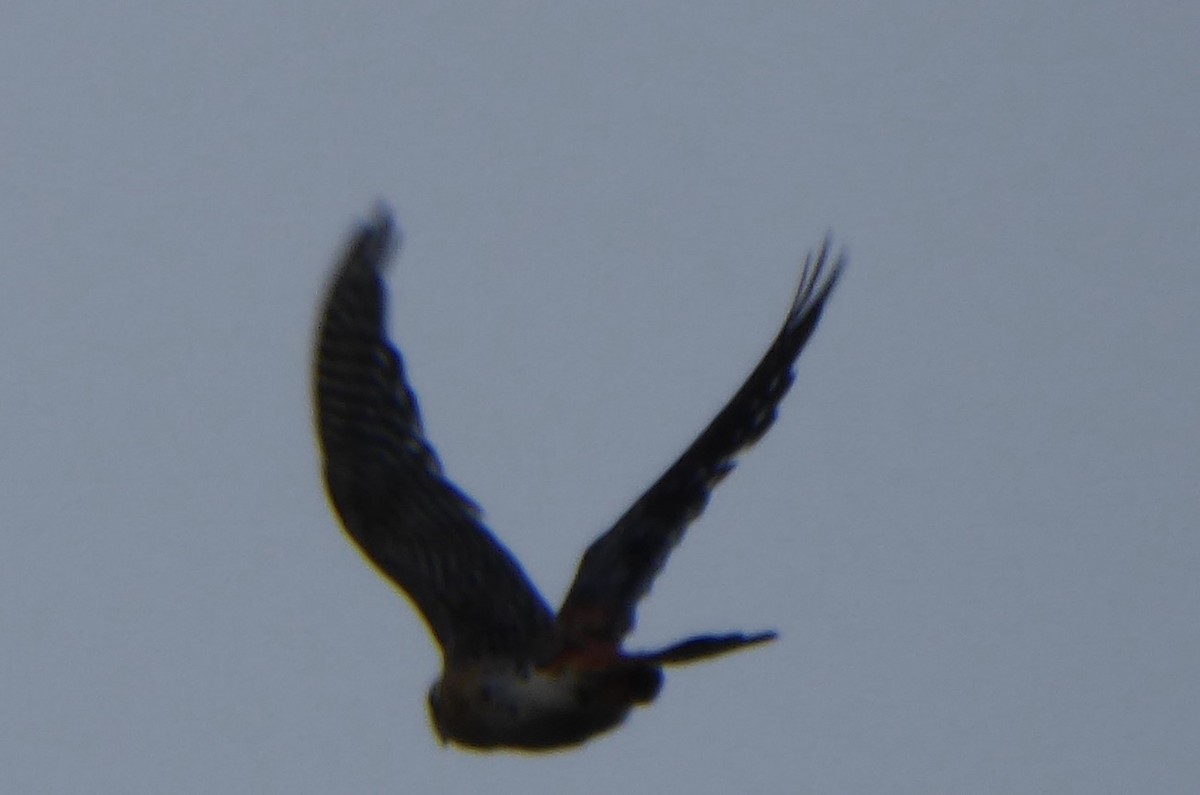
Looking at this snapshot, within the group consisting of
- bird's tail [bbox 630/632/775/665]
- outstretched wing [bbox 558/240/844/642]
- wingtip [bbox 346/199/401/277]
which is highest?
wingtip [bbox 346/199/401/277]

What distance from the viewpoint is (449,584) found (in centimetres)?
872

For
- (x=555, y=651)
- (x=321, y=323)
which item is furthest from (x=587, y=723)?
(x=321, y=323)

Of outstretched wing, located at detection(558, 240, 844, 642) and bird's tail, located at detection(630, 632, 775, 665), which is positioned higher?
outstretched wing, located at detection(558, 240, 844, 642)

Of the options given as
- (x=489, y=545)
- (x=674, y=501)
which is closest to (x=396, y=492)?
(x=489, y=545)

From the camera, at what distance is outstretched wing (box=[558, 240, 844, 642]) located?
25.9 ft

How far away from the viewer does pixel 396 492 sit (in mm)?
9000

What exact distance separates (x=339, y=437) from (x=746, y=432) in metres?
2.05

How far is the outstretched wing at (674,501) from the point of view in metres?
7.90

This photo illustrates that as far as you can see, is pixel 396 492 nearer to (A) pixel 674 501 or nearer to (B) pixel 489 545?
(B) pixel 489 545

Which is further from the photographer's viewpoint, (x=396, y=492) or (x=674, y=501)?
(x=396, y=492)

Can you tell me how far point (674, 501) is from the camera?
8086 millimetres

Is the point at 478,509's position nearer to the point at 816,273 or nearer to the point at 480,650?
the point at 480,650

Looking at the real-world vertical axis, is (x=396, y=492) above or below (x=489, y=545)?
above

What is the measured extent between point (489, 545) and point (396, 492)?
0.53 m
